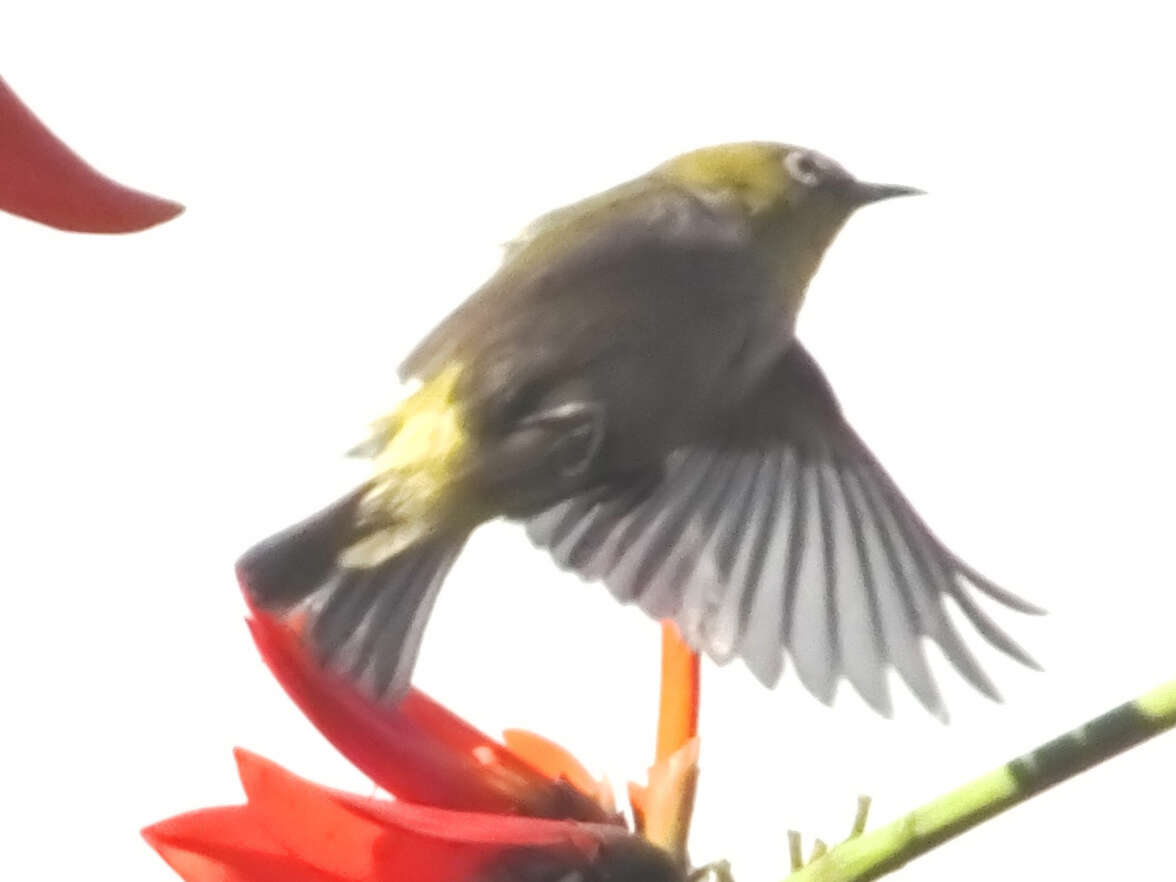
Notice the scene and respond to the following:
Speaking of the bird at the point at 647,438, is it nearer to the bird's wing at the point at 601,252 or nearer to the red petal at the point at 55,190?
the bird's wing at the point at 601,252

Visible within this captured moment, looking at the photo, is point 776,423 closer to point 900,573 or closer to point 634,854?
point 900,573

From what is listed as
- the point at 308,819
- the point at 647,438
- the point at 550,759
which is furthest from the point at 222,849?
the point at 647,438

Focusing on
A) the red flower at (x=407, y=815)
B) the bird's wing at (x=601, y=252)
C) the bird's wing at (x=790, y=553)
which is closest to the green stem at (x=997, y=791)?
the red flower at (x=407, y=815)

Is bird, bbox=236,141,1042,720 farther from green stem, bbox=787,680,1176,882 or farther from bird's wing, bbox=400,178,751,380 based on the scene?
green stem, bbox=787,680,1176,882

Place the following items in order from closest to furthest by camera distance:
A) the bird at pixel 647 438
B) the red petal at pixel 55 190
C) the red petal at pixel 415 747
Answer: the red petal at pixel 55 190, the red petal at pixel 415 747, the bird at pixel 647 438

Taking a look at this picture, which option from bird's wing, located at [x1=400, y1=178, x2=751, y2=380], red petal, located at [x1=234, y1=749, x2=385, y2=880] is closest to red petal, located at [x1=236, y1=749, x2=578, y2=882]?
red petal, located at [x1=234, y1=749, x2=385, y2=880]

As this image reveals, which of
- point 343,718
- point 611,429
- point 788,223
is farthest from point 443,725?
point 788,223

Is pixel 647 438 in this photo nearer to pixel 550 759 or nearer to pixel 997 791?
pixel 550 759

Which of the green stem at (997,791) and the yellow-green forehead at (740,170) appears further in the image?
the yellow-green forehead at (740,170)
